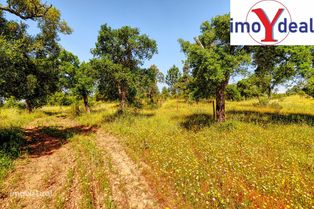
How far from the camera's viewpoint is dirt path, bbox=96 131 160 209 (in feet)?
16.9

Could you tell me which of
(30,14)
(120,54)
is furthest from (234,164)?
(120,54)

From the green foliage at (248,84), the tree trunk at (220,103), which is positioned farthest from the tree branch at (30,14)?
the green foliage at (248,84)

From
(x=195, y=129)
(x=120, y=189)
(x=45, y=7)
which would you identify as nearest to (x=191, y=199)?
(x=120, y=189)

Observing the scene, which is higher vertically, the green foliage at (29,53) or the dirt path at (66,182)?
the green foliage at (29,53)

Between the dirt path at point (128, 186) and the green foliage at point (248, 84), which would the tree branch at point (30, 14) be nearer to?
the dirt path at point (128, 186)

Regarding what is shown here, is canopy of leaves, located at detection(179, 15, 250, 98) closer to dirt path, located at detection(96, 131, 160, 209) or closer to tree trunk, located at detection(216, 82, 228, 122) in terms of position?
tree trunk, located at detection(216, 82, 228, 122)

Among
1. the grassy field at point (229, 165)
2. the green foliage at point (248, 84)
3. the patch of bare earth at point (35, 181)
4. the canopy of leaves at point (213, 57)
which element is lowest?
the patch of bare earth at point (35, 181)

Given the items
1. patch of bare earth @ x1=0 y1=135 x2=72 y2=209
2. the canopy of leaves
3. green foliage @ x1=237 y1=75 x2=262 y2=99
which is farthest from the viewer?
green foliage @ x1=237 y1=75 x2=262 y2=99

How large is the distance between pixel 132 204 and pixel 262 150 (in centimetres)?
636

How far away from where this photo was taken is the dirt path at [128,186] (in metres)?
5.16

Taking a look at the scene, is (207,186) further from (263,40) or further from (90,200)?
(263,40)

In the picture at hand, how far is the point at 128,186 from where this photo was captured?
19.9 feet

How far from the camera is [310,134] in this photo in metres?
9.69

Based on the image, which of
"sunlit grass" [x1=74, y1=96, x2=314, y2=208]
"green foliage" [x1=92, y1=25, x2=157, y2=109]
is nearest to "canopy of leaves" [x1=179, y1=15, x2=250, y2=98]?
"sunlit grass" [x1=74, y1=96, x2=314, y2=208]
